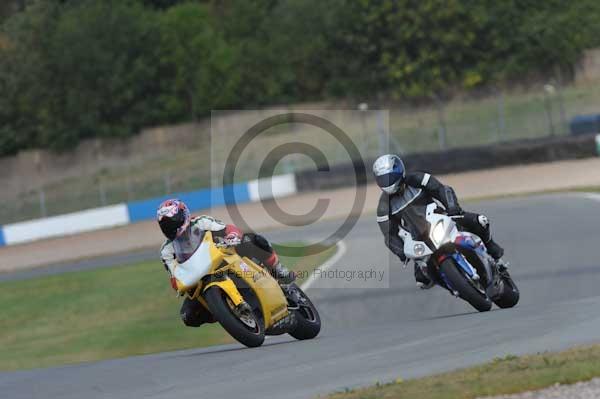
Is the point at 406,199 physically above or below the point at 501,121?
above

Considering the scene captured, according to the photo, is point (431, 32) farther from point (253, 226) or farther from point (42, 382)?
point (42, 382)

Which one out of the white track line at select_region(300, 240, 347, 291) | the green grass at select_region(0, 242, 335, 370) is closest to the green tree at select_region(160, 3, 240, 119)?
the green grass at select_region(0, 242, 335, 370)

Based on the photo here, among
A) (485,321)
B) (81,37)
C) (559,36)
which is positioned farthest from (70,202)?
(485,321)

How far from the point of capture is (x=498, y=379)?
272 inches

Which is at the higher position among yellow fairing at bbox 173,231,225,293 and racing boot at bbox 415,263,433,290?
yellow fairing at bbox 173,231,225,293

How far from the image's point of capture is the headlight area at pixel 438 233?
1086 cm

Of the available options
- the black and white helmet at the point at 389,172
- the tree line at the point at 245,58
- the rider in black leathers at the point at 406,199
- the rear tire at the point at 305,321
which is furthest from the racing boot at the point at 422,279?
the tree line at the point at 245,58

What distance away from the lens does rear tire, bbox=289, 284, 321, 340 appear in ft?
36.1

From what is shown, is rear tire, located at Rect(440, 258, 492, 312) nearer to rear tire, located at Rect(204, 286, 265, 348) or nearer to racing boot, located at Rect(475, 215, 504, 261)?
racing boot, located at Rect(475, 215, 504, 261)

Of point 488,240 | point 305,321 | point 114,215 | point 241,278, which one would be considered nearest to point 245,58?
point 114,215

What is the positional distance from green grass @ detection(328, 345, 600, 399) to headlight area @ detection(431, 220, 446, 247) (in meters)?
3.41

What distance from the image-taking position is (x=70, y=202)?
129 feet

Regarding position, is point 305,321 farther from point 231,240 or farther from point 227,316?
point 227,316

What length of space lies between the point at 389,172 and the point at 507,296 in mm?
1855
